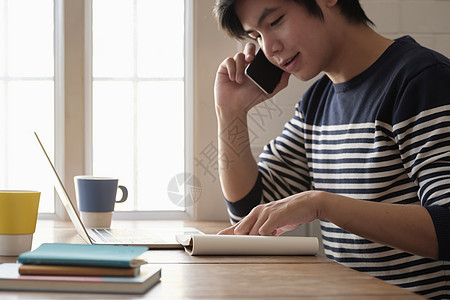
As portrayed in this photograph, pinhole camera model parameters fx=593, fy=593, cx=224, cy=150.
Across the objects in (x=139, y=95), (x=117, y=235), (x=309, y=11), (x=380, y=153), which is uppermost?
(x=309, y=11)

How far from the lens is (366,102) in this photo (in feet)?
4.53

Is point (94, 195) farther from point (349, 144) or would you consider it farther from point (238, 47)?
point (238, 47)

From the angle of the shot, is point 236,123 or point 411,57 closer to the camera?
point 411,57

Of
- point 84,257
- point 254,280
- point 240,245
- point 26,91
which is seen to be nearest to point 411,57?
point 240,245

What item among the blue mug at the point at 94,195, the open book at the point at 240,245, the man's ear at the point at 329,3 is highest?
the man's ear at the point at 329,3

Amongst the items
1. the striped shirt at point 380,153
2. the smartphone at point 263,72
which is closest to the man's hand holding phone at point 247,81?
the smartphone at point 263,72

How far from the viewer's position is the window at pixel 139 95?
1.96m

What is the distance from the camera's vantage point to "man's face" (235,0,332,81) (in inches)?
53.2

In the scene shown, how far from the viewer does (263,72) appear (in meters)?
1.59

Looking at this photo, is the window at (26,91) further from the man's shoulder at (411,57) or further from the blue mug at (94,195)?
the man's shoulder at (411,57)

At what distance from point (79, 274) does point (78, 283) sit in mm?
21

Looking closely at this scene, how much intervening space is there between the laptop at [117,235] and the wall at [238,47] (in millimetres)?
562

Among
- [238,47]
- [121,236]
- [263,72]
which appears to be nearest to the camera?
[121,236]

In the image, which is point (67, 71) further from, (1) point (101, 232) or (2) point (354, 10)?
(2) point (354, 10)
